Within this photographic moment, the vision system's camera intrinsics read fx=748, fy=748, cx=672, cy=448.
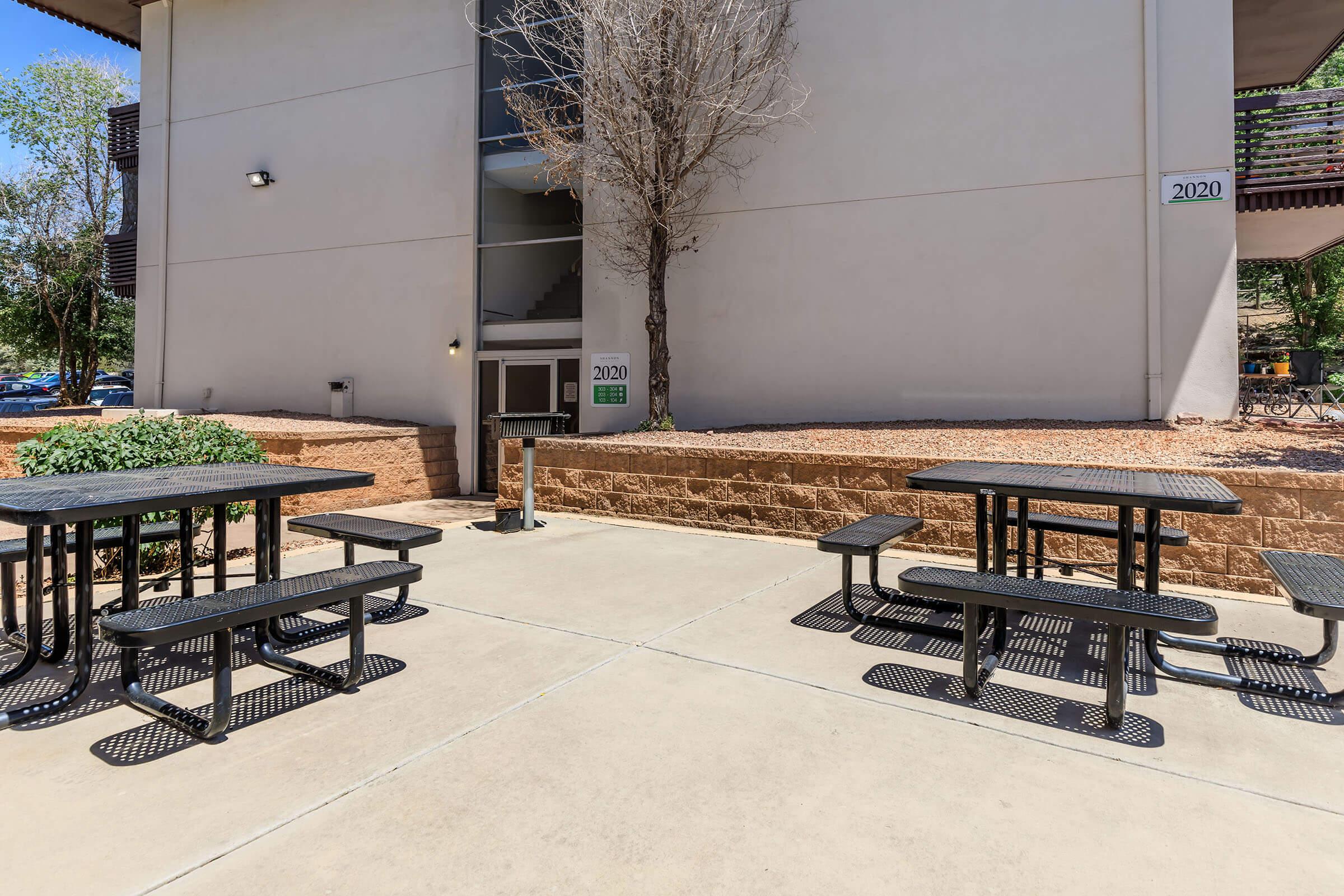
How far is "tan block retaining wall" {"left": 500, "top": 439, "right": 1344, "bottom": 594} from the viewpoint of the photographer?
538 centimetres

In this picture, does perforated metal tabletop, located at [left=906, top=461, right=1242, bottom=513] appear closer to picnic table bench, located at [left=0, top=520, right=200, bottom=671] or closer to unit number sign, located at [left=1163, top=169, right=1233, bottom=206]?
picnic table bench, located at [left=0, top=520, right=200, bottom=671]

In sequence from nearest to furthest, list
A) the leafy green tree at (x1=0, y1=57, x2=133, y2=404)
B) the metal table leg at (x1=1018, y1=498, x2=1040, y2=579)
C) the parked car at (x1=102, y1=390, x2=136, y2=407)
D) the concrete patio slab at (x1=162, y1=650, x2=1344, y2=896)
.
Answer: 1. the concrete patio slab at (x1=162, y1=650, x2=1344, y2=896)
2. the metal table leg at (x1=1018, y1=498, x2=1040, y2=579)
3. the leafy green tree at (x1=0, y1=57, x2=133, y2=404)
4. the parked car at (x1=102, y1=390, x2=136, y2=407)

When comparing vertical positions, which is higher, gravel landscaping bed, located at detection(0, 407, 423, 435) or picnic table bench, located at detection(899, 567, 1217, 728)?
gravel landscaping bed, located at detection(0, 407, 423, 435)

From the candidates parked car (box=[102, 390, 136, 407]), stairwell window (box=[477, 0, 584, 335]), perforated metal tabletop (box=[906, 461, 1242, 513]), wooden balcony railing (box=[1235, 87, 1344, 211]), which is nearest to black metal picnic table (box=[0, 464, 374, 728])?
perforated metal tabletop (box=[906, 461, 1242, 513])

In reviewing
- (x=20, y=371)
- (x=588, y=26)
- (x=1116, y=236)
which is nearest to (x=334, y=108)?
(x=588, y=26)

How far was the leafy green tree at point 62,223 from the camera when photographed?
21.7 m

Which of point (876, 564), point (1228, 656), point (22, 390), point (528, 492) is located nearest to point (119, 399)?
point (22, 390)

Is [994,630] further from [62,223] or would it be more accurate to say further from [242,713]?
[62,223]

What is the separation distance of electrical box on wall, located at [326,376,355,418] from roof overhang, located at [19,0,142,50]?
9678mm

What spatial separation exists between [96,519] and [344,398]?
10989mm

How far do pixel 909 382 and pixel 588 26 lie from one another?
241 inches

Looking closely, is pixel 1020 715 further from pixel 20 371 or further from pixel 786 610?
pixel 20 371

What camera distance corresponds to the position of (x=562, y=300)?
13.8m

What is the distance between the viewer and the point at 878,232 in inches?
390
